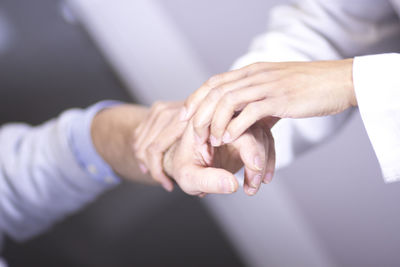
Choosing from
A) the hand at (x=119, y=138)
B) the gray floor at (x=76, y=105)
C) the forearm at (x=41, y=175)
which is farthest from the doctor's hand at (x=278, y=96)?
the gray floor at (x=76, y=105)

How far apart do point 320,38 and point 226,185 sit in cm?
31

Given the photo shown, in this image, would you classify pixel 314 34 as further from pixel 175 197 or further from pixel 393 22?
pixel 175 197

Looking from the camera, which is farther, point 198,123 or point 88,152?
point 88,152

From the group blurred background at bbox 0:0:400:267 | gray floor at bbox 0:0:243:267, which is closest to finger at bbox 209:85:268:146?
blurred background at bbox 0:0:400:267

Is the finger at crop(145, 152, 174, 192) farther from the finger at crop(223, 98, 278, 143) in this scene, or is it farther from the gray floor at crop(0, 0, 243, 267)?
the gray floor at crop(0, 0, 243, 267)

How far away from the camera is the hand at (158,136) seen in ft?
1.65

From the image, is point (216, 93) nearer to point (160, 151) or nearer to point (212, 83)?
point (212, 83)

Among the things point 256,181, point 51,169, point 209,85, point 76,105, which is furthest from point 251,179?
point 76,105

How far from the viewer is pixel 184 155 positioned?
1.50ft

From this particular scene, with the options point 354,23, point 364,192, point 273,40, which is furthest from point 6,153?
point 364,192

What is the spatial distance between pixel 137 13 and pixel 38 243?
2.08 ft

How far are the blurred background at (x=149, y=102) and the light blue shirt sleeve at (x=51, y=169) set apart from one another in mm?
220

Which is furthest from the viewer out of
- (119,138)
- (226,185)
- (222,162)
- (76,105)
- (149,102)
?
(149,102)

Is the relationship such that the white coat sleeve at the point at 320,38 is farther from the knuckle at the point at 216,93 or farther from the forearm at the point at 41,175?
the forearm at the point at 41,175
